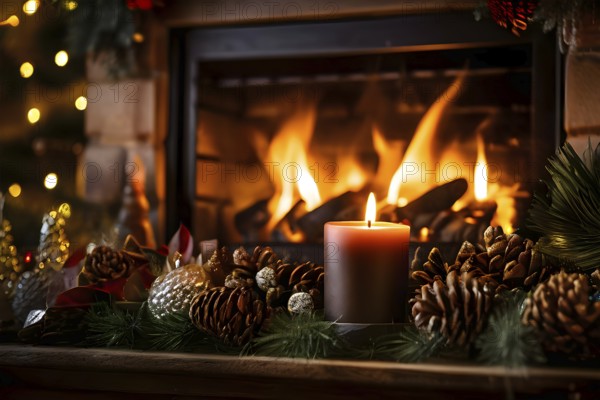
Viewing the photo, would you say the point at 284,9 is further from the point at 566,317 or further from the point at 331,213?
the point at 566,317

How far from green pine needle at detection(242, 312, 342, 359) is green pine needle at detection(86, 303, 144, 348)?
0.50ft

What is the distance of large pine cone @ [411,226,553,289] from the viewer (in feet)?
2.80

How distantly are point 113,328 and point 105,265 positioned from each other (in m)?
0.14

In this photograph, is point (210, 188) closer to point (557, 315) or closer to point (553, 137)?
point (553, 137)

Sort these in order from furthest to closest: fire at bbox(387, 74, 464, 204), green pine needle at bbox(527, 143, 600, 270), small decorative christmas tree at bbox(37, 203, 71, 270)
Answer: fire at bbox(387, 74, 464, 204) < small decorative christmas tree at bbox(37, 203, 71, 270) < green pine needle at bbox(527, 143, 600, 270)

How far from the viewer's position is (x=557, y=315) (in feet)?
2.34

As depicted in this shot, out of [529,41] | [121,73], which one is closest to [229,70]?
[121,73]

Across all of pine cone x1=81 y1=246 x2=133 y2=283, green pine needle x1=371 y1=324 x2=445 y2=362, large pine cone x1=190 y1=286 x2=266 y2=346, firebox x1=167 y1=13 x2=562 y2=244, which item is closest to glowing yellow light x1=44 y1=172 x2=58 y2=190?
firebox x1=167 y1=13 x2=562 y2=244

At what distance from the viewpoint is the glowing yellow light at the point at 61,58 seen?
1.62 meters

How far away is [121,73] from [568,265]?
1.02 m

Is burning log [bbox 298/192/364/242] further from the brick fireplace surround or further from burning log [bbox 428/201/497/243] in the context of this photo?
the brick fireplace surround

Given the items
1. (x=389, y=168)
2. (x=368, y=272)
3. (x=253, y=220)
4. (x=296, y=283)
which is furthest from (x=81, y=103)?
(x=368, y=272)

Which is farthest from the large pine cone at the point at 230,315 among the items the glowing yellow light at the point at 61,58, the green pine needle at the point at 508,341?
the glowing yellow light at the point at 61,58

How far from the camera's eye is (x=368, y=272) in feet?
2.69
